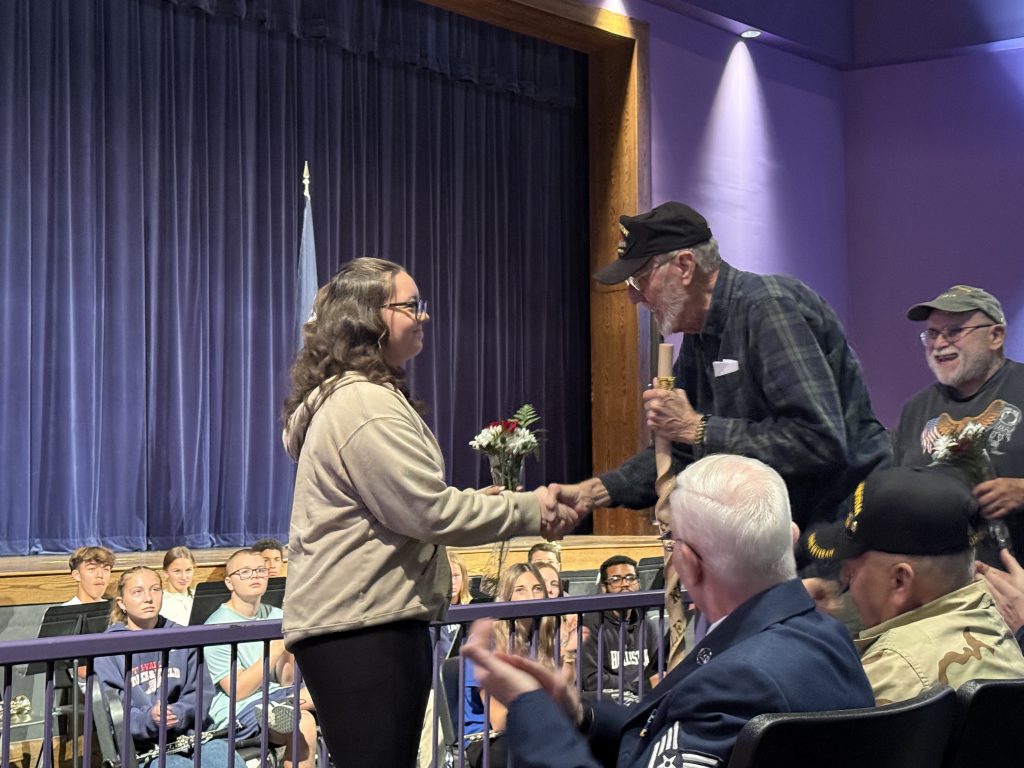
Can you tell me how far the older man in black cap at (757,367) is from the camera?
2678 mm

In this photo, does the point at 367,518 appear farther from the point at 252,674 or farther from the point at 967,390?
the point at 252,674

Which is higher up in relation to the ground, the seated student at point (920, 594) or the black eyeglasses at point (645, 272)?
the black eyeglasses at point (645, 272)

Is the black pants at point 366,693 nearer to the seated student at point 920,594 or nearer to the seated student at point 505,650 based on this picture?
Answer: the seated student at point 505,650

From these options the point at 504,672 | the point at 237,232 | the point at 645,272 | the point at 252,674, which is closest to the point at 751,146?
the point at 237,232

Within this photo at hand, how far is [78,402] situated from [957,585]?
27.9 ft

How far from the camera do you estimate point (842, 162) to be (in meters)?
13.0

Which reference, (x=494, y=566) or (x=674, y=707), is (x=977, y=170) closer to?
(x=494, y=566)

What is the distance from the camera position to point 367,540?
8.73 feet

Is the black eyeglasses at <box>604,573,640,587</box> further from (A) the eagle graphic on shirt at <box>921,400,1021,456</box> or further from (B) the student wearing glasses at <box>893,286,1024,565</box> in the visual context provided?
(A) the eagle graphic on shirt at <box>921,400,1021,456</box>

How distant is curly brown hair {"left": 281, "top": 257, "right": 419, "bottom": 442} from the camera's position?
2805mm

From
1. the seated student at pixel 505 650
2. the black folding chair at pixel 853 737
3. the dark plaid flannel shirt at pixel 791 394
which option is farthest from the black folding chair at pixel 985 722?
the seated student at pixel 505 650

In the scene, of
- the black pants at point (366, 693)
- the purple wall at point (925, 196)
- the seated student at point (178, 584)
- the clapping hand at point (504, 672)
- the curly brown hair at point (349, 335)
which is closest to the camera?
the clapping hand at point (504, 672)

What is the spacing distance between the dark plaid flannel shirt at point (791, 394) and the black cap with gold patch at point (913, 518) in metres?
0.47

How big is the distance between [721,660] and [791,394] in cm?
109
